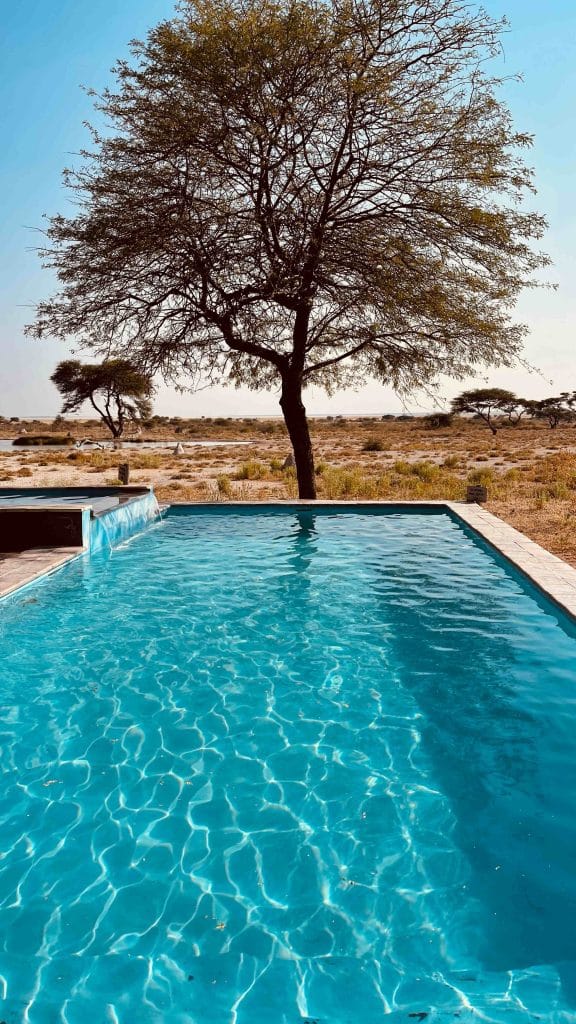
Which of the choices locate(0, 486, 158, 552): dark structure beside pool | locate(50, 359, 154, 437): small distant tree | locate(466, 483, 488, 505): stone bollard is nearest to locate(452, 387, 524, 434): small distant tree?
locate(50, 359, 154, 437): small distant tree

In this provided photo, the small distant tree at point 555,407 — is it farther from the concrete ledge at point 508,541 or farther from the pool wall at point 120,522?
the pool wall at point 120,522

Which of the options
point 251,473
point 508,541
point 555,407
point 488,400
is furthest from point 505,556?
point 555,407

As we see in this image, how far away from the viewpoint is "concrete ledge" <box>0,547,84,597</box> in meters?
7.59

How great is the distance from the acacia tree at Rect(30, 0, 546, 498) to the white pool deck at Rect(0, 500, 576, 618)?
3.68 meters

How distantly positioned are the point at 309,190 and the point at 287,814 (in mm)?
11176

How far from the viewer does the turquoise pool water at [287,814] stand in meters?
2.63

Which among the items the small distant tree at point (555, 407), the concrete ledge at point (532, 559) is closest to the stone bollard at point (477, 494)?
the concrete ledge at point (532, 559)

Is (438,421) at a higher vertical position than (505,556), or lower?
higher

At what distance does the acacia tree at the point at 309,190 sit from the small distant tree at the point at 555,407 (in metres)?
59.9

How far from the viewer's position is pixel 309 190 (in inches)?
488

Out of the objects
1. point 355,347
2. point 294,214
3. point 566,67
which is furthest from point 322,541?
point 566,67

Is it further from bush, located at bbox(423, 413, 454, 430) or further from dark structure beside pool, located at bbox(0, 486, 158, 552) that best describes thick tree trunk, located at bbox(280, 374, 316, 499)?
bush, located at bbox(423, 413, 454, 430)

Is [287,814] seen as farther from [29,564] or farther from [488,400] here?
[488,400]

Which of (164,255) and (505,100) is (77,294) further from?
(505,100)
